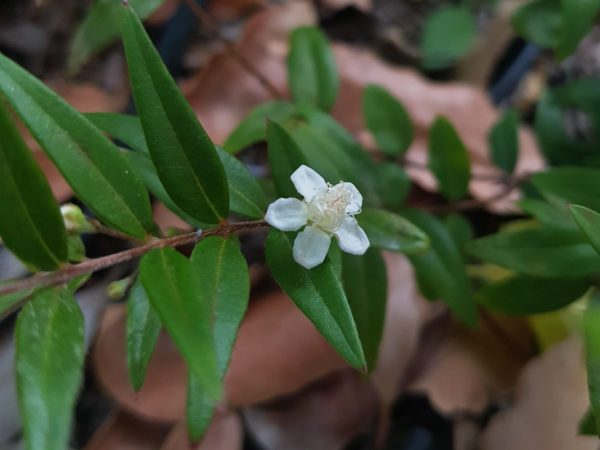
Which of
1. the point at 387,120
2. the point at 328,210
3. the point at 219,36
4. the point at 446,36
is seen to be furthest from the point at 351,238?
the point at 446,36

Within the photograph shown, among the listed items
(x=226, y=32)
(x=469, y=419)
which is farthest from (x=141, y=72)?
(x=226, y=32)

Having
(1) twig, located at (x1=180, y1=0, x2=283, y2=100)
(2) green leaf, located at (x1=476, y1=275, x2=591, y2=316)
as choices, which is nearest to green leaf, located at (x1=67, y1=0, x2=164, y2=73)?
(1) twig, located at (x1=180, y1=0, x2=283, y2=100)

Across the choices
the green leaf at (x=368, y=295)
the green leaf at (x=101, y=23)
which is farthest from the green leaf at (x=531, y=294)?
the green leaf at (x=101, y=23)

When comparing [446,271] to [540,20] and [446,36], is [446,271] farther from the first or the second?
[446,36]

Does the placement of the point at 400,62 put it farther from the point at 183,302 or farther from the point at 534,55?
the point at 183,302

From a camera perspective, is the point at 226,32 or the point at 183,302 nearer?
the point at 183,302

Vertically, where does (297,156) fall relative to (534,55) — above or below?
above
